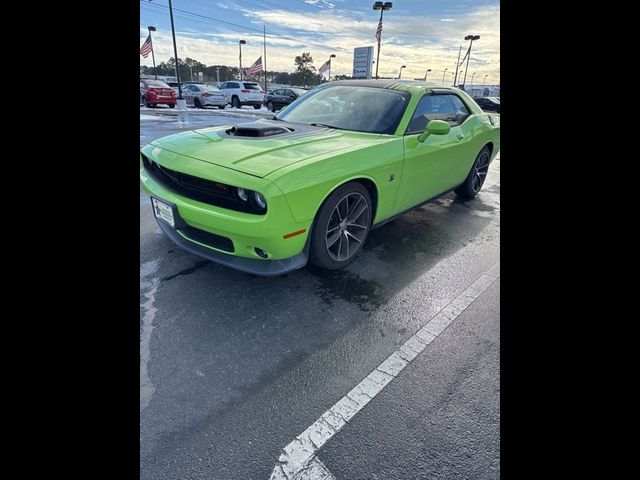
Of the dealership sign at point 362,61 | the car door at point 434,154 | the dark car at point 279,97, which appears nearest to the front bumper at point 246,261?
the car door at point 434,154

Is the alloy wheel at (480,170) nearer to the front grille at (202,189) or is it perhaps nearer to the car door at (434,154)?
the car door at (434,154)

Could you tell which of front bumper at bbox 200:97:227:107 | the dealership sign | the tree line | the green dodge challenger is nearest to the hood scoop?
the green dodge challenger

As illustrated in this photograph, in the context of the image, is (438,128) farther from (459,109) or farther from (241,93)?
(241,93)

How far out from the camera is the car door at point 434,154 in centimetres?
331

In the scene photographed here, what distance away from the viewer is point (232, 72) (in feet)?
231

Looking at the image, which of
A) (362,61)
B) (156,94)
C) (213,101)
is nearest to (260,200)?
(156,94)

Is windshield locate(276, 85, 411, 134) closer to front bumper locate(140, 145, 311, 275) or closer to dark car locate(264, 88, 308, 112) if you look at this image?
front bumper locate(140, 145, 311, 275)

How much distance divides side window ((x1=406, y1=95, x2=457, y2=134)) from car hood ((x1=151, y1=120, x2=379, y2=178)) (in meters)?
0.58

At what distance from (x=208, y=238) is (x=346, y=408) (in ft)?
4.77

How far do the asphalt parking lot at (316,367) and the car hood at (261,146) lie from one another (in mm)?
926
